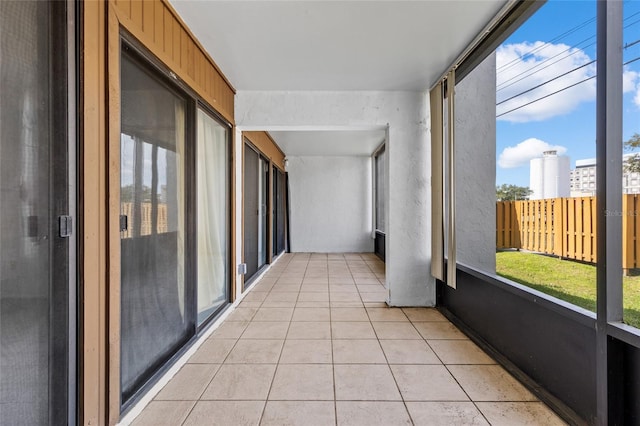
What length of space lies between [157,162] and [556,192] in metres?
2.64

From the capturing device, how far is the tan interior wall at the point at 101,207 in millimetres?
1189

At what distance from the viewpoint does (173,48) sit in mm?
1888

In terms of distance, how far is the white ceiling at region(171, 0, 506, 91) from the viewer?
6.02 feet

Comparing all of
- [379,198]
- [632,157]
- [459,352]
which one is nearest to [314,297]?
[459,352]

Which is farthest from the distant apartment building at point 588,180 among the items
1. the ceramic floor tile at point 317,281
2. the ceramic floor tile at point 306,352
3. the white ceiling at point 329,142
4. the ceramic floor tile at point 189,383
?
the white ceiling at point 329,142

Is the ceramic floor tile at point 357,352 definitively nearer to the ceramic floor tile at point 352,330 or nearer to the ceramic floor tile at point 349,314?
the ceramic floor tile at point 352,330

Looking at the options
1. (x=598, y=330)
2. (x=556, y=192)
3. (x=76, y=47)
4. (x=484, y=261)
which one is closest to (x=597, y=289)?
(x=598, y=330)

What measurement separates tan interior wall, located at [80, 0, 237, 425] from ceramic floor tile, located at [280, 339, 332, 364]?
1062 mm

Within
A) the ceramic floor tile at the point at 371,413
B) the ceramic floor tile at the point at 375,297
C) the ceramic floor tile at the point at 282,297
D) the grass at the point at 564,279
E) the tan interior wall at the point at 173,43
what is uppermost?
the tan interior wall at the point at 173,43

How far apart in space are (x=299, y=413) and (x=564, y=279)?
2.01 m

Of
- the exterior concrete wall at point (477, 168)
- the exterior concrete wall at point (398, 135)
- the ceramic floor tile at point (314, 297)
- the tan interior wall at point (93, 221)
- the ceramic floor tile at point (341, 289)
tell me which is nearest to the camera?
the tan interior wall at point (93, 221)

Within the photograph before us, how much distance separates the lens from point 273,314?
2.97 meters

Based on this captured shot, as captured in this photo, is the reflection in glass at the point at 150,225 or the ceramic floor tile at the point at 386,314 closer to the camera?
the reflection in glass at the point at 150,225

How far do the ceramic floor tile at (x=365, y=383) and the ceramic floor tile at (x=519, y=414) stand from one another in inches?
18.7
